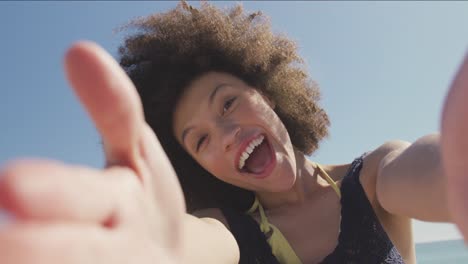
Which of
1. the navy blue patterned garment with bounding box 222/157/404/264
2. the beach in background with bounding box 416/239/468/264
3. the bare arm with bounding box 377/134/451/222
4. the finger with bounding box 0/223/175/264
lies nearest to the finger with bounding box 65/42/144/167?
the finger with bounding box 0/223/175/264

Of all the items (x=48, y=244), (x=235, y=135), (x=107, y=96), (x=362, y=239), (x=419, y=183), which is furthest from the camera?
(x=235, y=135)

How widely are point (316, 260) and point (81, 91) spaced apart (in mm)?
1095

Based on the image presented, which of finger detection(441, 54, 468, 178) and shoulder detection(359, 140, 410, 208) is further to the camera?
shoulder detection(359, 140, 410, 208)

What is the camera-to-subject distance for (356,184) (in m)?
1.48

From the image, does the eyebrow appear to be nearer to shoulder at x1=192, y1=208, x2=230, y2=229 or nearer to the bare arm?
shoulder at x1=192, y1=208, x2=230, y2=229

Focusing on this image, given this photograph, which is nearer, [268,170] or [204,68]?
[268,170]

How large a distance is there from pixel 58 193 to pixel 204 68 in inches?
56.0

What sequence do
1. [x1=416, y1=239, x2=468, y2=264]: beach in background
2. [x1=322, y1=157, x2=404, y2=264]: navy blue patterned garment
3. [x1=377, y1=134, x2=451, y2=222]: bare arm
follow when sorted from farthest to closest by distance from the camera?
[x1=416, y1=239, x2=468, y2=264]: beach in background
[x1=322, y1=157, x2=404, y2=264]: navy blue patterned garment
[x1=377, y1=134, x2=451, y2=222]: bare arm

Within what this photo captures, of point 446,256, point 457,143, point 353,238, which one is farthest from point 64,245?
point 446,256

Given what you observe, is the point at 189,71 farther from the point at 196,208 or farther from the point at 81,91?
the point at 81,91

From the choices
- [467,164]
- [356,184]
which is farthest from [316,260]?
[467,164]

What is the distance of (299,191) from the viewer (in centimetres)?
170

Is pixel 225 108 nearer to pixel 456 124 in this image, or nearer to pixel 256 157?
pixel 256 157

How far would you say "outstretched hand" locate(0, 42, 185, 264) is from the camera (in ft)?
1.37
